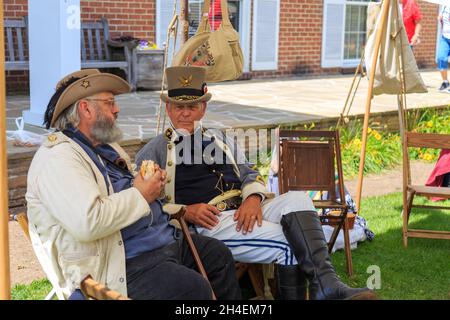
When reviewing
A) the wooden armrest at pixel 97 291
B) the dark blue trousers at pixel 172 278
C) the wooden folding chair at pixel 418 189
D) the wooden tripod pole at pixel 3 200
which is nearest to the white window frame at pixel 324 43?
the wooden folding chair at pixel 418 189

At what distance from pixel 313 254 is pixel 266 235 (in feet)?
0.94

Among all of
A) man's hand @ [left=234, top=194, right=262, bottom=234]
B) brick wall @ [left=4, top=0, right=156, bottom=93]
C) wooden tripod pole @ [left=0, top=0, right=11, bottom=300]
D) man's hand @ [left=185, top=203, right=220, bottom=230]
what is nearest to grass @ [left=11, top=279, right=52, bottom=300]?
man's hand @ [left=185, top=203, right=220, bottom=230]

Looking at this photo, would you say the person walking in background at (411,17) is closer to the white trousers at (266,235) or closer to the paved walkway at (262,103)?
the paved walkway at (262,103)

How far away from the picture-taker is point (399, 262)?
16.2 feet

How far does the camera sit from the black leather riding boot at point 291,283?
3535 mm

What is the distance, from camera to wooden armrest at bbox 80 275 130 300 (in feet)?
8.36

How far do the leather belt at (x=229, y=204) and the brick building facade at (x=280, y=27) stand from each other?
5.99 metres

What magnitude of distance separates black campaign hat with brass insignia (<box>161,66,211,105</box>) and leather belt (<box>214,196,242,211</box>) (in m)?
0.56

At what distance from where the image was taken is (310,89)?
10711 millimetres

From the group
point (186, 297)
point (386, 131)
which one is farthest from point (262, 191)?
point (386, 131)

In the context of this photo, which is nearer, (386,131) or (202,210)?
(202,210)

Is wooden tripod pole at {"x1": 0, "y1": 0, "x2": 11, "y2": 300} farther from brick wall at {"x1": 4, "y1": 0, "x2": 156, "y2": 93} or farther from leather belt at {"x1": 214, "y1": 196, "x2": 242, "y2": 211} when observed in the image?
brick wall at {"x1": 4, "y1": 0, "x2": 156, "y2": 93}

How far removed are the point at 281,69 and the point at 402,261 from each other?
7.52 meters
